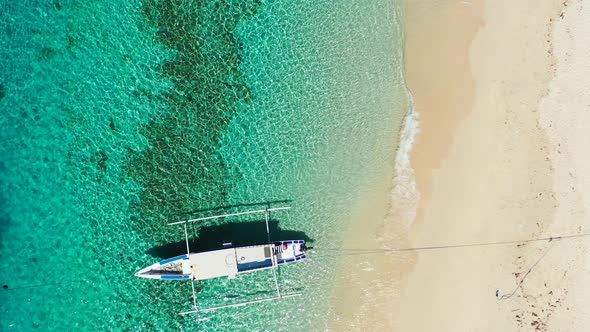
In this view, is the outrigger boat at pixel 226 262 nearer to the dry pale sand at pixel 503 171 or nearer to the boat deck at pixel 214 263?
the boat deck at pixel 214 263

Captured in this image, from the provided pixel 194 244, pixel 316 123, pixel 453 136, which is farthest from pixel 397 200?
pixel 194 244

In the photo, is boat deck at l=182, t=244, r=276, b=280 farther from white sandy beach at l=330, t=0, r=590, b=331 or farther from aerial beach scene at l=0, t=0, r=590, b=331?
white sandy beach at l=330, t=0, r=590, b=331

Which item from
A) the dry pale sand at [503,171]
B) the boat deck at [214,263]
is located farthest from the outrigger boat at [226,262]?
the dry pale sand at [503,171]

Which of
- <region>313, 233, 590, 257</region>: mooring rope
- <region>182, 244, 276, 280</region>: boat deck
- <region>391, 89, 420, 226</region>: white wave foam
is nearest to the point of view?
<region>182, 244, 276, 280</region>: boat deck

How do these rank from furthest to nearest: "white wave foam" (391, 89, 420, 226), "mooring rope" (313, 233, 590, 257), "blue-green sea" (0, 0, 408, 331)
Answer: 1. "blue-green sea" (0, 0, 408, 331)
2. "white wave foam" (391, 89, 420, 226)
3. "mooring rope" (313, 233, 590, 257)

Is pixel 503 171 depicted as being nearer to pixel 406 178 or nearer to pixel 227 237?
pixel 406 178

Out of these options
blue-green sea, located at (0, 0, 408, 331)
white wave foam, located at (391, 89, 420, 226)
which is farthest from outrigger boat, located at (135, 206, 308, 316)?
white wave foam, located at (391, 89, 420, 226)

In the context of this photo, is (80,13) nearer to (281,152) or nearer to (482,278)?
(281,152)
